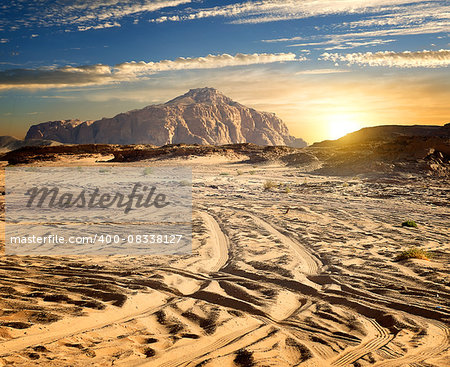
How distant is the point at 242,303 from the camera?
4.72 metres

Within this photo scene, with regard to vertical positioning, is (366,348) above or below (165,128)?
below

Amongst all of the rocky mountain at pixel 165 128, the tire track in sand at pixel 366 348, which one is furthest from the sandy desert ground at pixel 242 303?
the rocky mountain at pixel 165 128

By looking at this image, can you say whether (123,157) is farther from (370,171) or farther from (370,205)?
(370,205)

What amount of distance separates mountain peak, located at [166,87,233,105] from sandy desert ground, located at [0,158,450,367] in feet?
561

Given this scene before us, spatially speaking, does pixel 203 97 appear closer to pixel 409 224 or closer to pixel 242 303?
pixel 409 224

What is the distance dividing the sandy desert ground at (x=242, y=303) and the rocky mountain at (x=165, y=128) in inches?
4590

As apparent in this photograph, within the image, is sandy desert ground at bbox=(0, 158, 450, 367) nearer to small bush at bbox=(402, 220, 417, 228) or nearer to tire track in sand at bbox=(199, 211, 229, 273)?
tire track in sand at bbox=(199, 211, 229, 273)

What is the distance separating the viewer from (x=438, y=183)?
68.4ft

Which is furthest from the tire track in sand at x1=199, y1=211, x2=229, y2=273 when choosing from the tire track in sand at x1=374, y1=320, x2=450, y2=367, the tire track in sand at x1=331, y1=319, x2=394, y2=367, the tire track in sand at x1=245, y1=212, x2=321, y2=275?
the tire track in sand at x1=374, y1=320, x2=450, y2=367

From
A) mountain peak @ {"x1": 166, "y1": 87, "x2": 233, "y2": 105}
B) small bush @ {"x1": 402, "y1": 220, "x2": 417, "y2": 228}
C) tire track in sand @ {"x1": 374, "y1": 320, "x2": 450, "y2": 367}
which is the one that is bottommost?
small bush @ {"x1": 402, "y1": 220, "x2": 417, "y2": 228}

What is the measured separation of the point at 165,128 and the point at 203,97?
210 feet

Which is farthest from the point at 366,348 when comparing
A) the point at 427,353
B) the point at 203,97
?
the point at 203,97

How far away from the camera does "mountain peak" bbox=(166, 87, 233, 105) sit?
579 ft

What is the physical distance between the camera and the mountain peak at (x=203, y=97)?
6951 inches
